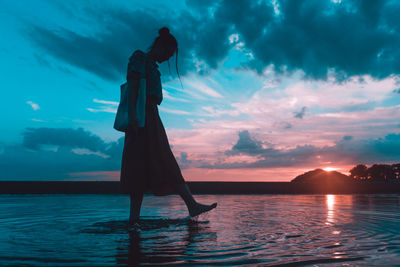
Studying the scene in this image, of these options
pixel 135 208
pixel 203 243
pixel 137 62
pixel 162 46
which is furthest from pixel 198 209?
pixel 162 46

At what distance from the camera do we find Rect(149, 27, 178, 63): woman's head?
163 inches

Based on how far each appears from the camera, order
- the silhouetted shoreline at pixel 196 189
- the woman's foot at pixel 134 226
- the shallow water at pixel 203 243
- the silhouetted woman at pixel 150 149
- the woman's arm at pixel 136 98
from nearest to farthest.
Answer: the shallow water at pixel 203 243, the woman's foot at pixel 134 226, the woman's arm at pixel 136 98, the silhouetted woman at pixel 150 149, the silhouetted shoreline at pixel 196 189

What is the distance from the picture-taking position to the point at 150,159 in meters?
3.98

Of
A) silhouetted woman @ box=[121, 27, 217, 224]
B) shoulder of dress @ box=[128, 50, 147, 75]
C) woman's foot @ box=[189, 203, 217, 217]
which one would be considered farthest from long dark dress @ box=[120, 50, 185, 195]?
woman's foot @ box=[189, 203, 217, 217]

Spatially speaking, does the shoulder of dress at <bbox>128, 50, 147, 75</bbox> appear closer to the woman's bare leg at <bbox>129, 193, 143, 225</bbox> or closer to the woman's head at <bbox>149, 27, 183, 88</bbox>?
the woman's head at <bbox>149, 27, 183, 88</bbox>

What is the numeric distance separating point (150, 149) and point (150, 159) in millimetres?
119

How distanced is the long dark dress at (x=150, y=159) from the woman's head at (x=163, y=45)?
186mm

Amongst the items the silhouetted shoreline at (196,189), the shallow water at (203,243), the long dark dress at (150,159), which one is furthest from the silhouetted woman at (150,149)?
the silhouetted shoreline at (196,189)

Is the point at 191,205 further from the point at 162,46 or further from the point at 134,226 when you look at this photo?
the point at 162,46

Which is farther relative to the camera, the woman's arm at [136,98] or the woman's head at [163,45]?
the woman's head at [163,45]

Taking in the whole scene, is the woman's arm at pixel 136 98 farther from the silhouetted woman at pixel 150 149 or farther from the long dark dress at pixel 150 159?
the long dark dress at pixel 150 159

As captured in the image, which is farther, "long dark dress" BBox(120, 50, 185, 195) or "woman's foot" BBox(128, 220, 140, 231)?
"long dark dress" BBox(120, 50, 185, 195)

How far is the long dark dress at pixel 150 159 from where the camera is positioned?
3918mm

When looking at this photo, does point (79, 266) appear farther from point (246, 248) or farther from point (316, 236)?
point (316, 236)
